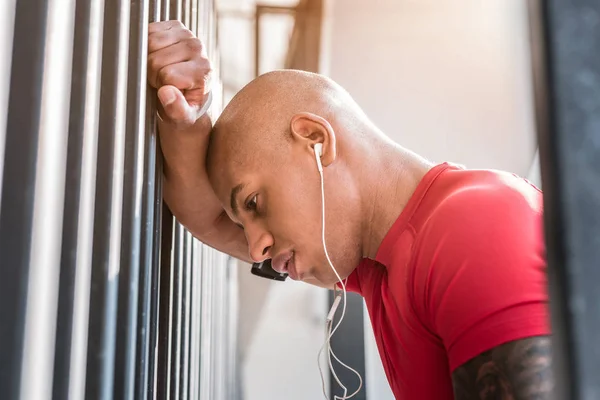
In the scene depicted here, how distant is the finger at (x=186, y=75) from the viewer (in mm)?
846

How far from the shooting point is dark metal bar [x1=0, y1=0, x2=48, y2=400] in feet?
1.40

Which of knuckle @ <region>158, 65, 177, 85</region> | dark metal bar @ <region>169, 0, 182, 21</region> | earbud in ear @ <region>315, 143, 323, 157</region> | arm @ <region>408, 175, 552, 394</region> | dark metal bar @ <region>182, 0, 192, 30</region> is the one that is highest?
dark metal bar @ <region>182, 0, 192, 30</region>

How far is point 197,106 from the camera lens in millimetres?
938

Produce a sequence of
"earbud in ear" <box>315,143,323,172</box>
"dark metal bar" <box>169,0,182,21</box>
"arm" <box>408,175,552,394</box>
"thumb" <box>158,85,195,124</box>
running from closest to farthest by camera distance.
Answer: "arm" <box>408,175,552,394</box> → "thumb" <box>158,85,195,124</box> → "earbud in ear" <box>315,143,323,172</box> → "dark metal bar" <box>169,0,182,21</box>

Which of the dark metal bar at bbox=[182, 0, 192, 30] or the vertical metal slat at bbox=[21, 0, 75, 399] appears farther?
the dark metal bar at bbox=[182, 0, 192, 30]

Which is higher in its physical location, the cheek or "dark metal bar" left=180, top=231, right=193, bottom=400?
the cheek

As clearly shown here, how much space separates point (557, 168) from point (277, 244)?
78 cm

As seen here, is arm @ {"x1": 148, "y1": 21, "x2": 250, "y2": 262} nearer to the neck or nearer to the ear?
the ear

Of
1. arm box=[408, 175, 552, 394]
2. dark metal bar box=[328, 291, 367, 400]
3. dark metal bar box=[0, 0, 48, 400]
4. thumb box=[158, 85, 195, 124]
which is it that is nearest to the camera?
dark metal bar box=[0, 0, 48, 400]

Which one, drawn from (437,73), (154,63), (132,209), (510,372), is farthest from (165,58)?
(437,73)

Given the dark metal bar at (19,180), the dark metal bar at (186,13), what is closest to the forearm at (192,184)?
the dark metal bar at (186,13)

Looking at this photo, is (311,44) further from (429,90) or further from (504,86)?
(504,86)

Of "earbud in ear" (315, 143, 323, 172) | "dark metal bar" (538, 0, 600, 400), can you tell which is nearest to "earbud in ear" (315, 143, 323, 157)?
"earbud in ear" (315, 143, 323, 172)

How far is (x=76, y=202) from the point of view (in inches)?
21.0
